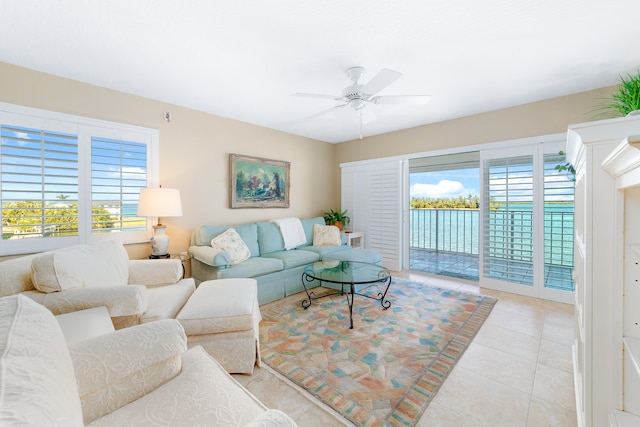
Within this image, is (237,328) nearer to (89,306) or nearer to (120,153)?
(89,306)

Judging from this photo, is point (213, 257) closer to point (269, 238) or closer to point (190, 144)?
point (269, 238)

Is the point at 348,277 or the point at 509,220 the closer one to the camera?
the point at 348,277

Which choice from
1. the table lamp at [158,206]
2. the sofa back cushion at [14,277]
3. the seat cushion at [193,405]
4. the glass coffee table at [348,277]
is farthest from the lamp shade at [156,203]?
the seat cushion at [193,405]

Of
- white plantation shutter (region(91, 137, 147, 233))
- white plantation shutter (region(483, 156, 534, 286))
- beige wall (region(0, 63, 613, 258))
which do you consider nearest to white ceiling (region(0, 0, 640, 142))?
beige wall (region(0, 63, 613, 258))

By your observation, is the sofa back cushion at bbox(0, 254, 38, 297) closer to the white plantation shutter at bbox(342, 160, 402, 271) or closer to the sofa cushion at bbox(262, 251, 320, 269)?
the sofa cushion at bbox(262, 251, 320, 269)

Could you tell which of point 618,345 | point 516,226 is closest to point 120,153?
point 618,345

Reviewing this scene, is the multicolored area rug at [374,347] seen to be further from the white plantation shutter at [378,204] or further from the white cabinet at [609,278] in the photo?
the white plantation shutter at [378,204]

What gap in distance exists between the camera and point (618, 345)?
1.00 m

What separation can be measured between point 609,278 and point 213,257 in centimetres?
298

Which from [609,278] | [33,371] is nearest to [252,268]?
[33,371]

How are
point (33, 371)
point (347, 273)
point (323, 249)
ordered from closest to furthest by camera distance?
point (33, 371) < point (347, 273) < point (323, 249)

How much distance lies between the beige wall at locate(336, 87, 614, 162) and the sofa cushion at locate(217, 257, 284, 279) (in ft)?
9.29

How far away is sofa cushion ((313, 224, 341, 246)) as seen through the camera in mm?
4418

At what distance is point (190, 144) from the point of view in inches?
139
